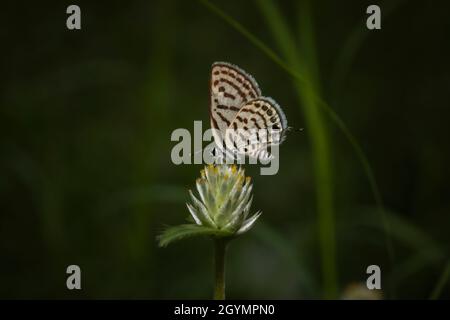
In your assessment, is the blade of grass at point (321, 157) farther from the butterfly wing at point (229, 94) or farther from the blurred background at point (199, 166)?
the butterfly wing at point (229, 94)

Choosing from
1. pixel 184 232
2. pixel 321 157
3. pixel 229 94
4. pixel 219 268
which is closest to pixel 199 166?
pixel 321 157

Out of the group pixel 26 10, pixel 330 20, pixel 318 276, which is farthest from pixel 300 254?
pixel 26 10

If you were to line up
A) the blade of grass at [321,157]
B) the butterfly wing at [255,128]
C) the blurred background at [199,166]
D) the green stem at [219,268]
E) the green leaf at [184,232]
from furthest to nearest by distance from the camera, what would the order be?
1. the blurred background at [199,166]
2. the blade of grass at [321,157]
3. the butterfly wing at [255,128]
4. the green stem at [219,268]
5. the green leaf at [184,232]

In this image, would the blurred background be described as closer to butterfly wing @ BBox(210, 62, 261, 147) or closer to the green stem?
butterfly wing @ BBox(210, 62, 261, 147)

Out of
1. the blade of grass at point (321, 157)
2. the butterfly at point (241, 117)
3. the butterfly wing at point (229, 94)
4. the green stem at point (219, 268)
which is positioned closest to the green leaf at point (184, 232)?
the green stem at point (219, 268)

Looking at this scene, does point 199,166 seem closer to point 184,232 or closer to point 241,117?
point 241,117
